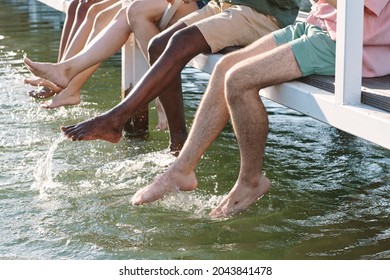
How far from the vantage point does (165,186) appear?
4.38 metres

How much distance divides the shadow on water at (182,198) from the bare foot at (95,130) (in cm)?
38

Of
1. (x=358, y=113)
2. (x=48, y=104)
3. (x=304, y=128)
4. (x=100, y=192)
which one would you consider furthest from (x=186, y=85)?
(x=358, y=113)

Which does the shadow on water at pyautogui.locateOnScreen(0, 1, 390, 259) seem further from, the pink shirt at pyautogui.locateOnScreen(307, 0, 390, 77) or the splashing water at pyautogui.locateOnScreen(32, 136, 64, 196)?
the pink shirt at pyautogui.locateOnScreen(307, 0, 390, 77)

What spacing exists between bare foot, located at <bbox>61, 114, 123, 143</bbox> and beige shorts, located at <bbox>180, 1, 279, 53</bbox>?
665 millimetres

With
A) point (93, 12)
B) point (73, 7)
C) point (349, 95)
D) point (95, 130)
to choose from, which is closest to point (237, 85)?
point (349, 95)

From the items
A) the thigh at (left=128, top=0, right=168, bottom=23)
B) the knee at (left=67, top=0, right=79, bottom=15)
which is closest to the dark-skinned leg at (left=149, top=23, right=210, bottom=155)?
the thigh at (left=128, top=0, right=168, bottom=23)

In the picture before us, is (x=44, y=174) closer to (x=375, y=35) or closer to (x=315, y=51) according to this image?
(x=315, y=51)

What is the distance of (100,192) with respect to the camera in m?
5.00

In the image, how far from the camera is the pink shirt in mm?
4125

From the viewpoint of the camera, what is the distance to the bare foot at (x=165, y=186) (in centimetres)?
437

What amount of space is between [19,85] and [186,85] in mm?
1381

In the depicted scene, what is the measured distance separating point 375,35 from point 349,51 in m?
0.30

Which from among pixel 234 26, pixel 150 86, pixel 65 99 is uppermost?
pixel 234 26
